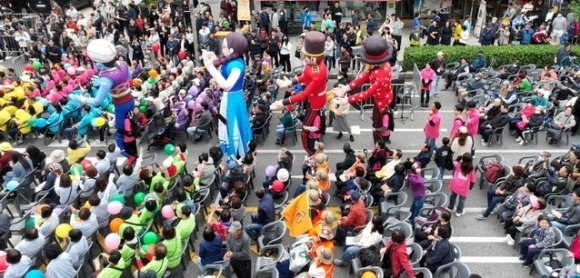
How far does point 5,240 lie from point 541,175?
29.6 feet

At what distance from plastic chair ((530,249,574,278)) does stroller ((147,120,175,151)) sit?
8.00 meters

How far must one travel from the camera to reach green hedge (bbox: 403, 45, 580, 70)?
1653 cm

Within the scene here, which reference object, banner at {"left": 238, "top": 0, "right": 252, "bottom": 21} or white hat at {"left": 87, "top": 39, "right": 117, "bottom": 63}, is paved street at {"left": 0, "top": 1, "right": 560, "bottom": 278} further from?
banner at {"left": 238, "top": 0, "right": 252, "bottom": 21}

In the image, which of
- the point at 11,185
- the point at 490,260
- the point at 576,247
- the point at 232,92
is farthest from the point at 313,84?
the point at 11,185

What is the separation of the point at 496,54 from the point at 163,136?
10.4m

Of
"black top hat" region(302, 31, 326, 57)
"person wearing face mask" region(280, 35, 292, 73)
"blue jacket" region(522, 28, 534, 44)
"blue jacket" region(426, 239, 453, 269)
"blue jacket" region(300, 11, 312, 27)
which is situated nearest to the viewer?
"blue jacket" region(426, 239, 453, 269)

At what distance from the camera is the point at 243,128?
10.5 metres

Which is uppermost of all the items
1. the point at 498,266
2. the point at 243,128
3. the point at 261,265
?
the point at 243,128

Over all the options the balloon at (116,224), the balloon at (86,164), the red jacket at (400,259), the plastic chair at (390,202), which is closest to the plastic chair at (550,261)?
the red jacket at (400,259)

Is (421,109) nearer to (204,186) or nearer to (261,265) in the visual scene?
(204,186)

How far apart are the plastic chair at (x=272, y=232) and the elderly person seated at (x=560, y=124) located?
7375mm

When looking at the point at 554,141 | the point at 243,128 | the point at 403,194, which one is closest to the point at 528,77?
the point at 554,141

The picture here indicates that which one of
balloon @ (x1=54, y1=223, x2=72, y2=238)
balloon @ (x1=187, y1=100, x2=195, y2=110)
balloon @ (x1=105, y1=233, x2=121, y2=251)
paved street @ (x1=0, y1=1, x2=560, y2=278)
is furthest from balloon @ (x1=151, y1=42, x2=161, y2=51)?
balloon @ (x1=105, y1=233, x2=121, y2=251)

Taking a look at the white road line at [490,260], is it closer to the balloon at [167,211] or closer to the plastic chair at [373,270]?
the plastic chair at [373,270]
